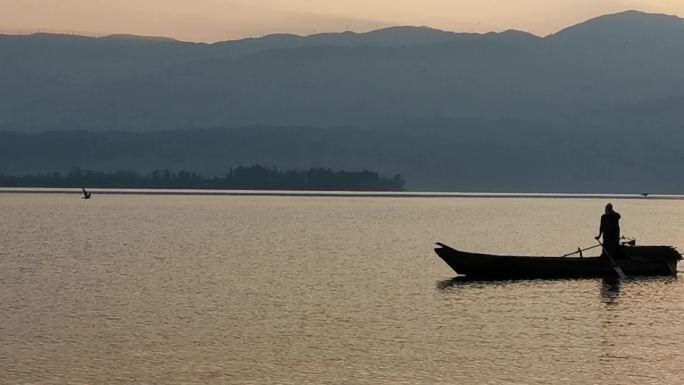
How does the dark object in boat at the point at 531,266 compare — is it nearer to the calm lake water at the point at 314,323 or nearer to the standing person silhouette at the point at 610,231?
the standing person silhouette at the point at 610,231

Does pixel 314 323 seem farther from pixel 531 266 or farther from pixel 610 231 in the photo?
pixel 610 231

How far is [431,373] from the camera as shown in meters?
34.4

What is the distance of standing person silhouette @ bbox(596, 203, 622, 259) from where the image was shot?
60.2 m

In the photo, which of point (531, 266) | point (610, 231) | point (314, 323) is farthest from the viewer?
point (531, 266)

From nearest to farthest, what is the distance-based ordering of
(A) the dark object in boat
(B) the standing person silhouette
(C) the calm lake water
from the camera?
(C) the calm lake water → (B) the standing person silhouette → (A) the dark object in boat

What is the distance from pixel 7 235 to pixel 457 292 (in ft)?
226

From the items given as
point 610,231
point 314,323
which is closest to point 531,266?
point 610,231

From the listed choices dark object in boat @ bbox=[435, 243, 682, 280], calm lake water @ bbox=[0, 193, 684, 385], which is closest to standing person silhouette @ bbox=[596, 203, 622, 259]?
dark object in boat @ bbox=[435, 243, 682, 280]

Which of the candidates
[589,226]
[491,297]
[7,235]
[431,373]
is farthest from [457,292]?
[589,226]

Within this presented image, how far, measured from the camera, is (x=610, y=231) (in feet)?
201

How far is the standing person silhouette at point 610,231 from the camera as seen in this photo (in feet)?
197

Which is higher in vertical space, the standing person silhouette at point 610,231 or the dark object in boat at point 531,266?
the standing person silhouette at point 610,231

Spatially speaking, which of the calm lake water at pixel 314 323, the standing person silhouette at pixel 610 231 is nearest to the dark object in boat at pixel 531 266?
the standing person silhouette at pixel 610 231

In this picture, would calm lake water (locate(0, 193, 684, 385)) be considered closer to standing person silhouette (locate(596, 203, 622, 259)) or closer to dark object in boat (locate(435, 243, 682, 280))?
dark object in boat (locate(435, 243, 682, 280))
